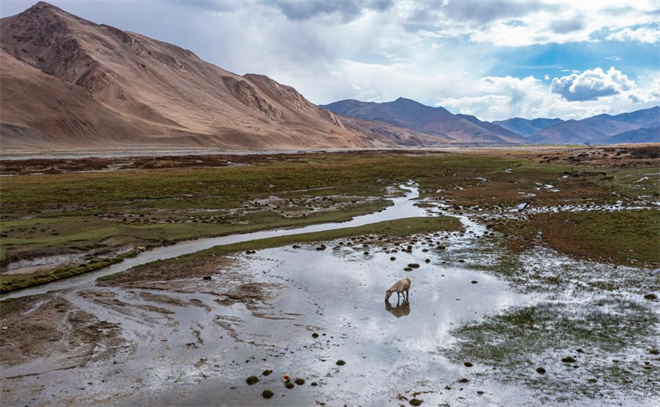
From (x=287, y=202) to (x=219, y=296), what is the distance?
1132 inches

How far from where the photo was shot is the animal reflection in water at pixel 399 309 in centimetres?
1869

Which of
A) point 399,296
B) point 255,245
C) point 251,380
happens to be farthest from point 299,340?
point 255,245

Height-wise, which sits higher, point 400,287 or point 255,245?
point 400,287

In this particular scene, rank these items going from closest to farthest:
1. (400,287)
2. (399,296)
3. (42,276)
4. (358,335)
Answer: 1. (358,335)
2. (400,287)
3. (399,296)
4. (42,276)

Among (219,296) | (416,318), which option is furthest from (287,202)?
(416,318)

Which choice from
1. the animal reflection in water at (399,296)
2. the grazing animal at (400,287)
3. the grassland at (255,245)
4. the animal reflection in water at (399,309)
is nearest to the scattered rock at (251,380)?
the animal reflection in water at (399,309)

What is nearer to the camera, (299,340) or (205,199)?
(299,340)

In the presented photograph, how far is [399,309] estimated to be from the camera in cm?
1923

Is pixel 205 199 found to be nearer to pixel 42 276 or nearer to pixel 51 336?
pixel 42 276

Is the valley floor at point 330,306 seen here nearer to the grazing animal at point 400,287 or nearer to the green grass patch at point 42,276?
the green grass patch at point 42,276

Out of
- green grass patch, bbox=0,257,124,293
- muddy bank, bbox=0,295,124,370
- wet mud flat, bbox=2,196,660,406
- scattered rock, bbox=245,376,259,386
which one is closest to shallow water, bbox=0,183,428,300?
green grass patch, bbox=0,257,124,293

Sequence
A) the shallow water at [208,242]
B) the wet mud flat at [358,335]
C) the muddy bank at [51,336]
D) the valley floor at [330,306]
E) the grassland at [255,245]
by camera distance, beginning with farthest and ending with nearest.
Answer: the grassland at [255,245], the shallow water at [208,242], the muddy bank at [51,336], the valley floor at [330,306], the wet mud flat at [358,335]

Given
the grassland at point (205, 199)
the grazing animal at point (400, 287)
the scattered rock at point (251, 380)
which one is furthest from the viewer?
the grassland at point (205, 199)

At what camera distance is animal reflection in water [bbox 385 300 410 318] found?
61.3 feet
